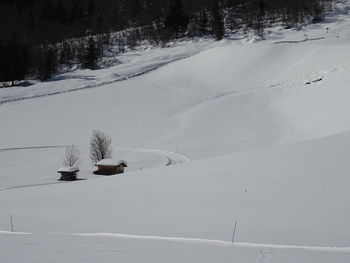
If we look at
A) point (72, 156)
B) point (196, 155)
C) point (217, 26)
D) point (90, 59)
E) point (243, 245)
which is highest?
point (217, 26)

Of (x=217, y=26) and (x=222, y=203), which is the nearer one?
(x=222, y=203)

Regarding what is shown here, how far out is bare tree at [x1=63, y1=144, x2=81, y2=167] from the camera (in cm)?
3431

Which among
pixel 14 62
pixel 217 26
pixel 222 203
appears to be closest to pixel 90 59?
pixel 14 62

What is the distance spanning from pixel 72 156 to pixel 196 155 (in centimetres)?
1100

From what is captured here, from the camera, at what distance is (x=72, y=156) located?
35406mm

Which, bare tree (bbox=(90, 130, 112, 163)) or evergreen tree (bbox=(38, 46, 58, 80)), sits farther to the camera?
evergreen tree (bbox=(38, 46, 58, 80))

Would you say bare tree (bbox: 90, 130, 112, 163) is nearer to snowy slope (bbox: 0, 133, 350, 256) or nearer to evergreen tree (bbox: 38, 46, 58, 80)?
snowy slope (bbox: 0, 133, 350, 256)

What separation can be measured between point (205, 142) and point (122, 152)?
7.99 meters

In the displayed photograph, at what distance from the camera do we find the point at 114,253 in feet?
23.5

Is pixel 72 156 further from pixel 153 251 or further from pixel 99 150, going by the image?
pixel 153 251

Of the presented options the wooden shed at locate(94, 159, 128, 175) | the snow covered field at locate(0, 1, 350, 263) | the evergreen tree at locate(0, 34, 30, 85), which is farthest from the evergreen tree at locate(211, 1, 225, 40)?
the wooden shed at locate(94, 159, 128, 175)

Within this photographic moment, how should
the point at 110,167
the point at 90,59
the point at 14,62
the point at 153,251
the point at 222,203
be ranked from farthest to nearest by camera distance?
the point at 90,59
the point at 14,62
the point at 110,167
the point at 222,203
the point at 153,251

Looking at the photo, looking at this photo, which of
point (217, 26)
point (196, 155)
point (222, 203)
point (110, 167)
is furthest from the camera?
point (217, 26)

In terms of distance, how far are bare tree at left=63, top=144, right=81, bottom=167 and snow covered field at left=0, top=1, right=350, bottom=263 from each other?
3.03ft
